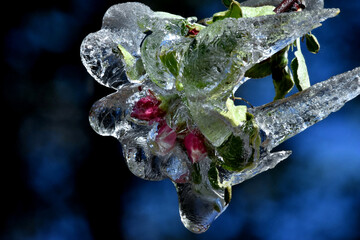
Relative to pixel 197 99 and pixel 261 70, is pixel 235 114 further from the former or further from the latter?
pixel 261 70

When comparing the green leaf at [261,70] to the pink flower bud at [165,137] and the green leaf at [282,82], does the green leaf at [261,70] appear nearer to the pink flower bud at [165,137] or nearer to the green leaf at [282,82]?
the green leaf at [282,82]

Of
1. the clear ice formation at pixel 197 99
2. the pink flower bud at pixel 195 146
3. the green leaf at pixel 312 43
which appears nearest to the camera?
the clear ice formation at pixel 197 99

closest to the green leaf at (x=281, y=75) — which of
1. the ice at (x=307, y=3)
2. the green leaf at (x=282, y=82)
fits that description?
the green leaf at (x=282, y=82)

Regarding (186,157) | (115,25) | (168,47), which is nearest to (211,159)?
(186,157)

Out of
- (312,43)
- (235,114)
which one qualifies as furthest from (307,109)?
(312,43)

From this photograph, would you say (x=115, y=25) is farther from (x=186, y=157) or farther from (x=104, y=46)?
(x=186, y=157)

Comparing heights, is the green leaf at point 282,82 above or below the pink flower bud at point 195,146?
above
